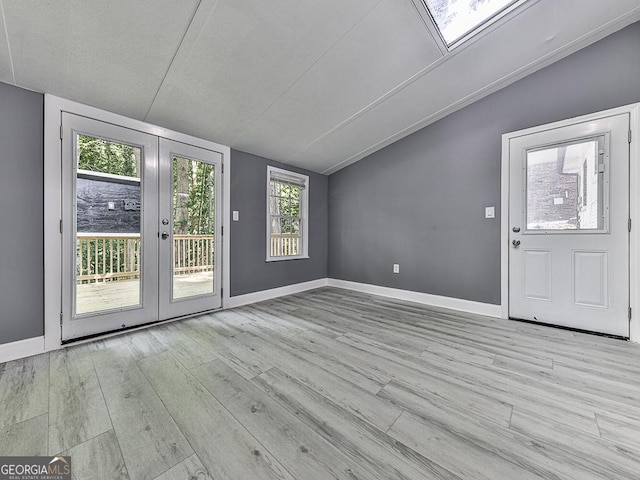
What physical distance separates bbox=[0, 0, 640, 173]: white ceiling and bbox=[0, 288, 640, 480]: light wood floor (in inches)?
83.6

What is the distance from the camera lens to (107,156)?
2.41 metres

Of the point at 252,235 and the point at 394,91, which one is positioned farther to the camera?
the point at 252,235

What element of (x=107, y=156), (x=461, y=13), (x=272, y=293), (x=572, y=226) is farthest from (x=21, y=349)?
(x=572, y=226)

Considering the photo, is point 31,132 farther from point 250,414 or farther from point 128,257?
point 250,414

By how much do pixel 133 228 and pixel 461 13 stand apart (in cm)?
354

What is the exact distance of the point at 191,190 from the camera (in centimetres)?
297

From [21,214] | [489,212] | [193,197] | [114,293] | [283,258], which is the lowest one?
[114,293]

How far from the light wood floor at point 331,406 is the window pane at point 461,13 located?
107 inches

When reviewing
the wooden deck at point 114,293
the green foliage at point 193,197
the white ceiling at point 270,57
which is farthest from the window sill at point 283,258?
the white ceiling at point 270,57

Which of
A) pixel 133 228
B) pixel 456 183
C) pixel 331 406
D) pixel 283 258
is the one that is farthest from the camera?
pixel 283 258

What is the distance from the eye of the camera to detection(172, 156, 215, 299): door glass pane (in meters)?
2.86

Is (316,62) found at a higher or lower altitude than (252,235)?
higher

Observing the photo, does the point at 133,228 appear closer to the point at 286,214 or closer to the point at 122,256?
the point at 122,256

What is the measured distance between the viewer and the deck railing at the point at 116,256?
7.61 ft
